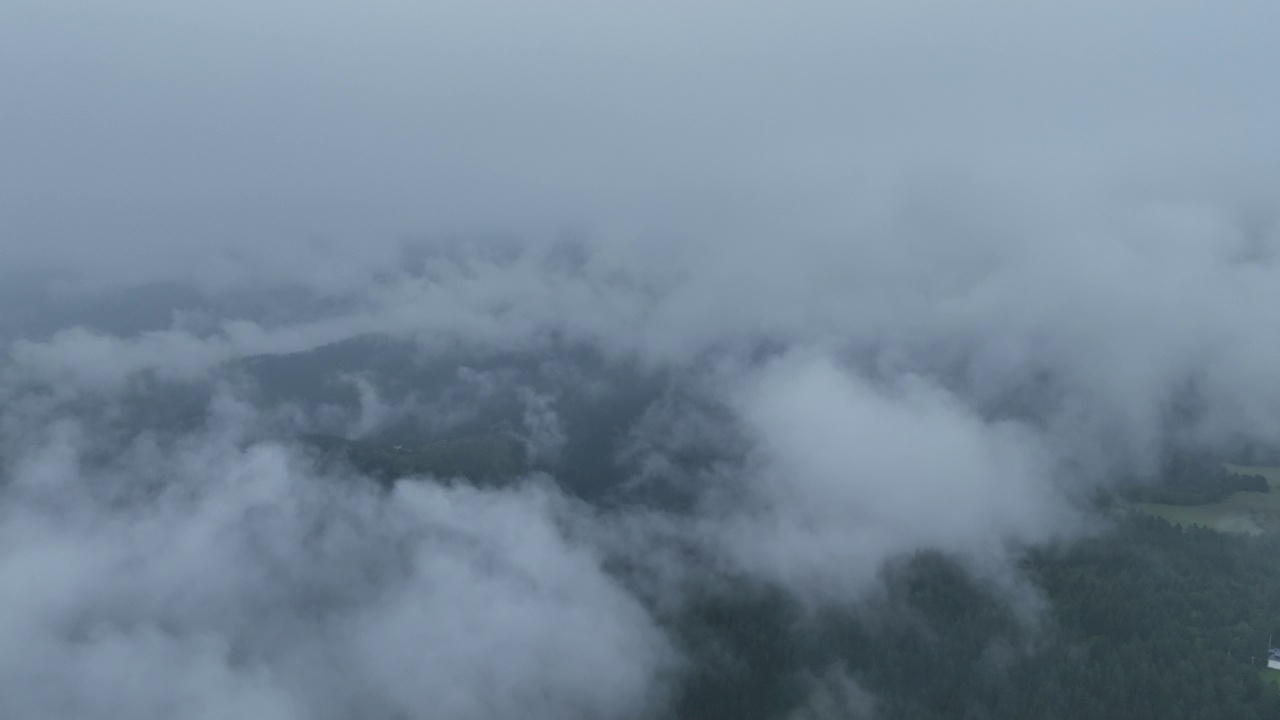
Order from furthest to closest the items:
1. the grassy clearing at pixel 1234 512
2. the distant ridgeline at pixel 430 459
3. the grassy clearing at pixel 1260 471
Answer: the distant ridgeline at pixel 430 459, the grassy clearing at pixel 1260 471, the grassy clearing at pixel 1234 512

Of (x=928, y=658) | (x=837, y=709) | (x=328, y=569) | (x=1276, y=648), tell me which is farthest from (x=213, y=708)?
(x=1276, y=648)

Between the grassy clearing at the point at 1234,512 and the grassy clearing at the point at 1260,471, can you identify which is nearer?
the grassy clearing at the point at 1234,512

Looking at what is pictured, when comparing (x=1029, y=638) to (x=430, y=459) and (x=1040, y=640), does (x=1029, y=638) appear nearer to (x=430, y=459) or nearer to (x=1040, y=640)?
(x=1040, y=640)

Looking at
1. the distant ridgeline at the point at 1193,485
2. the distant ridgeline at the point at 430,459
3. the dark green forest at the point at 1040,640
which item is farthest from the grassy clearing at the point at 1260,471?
the distant ridgeline at the point at 430,459

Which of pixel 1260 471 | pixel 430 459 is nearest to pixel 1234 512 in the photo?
pixel 1260 471

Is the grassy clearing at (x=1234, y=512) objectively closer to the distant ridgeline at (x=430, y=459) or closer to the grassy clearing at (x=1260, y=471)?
the grassy clearing at (x=1260, y=471)

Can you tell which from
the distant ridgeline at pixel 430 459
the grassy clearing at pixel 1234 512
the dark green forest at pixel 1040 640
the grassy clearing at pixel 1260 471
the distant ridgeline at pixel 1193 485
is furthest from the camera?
the distant ridgeline at pixel 430 459

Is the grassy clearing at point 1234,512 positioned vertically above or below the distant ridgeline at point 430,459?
above
